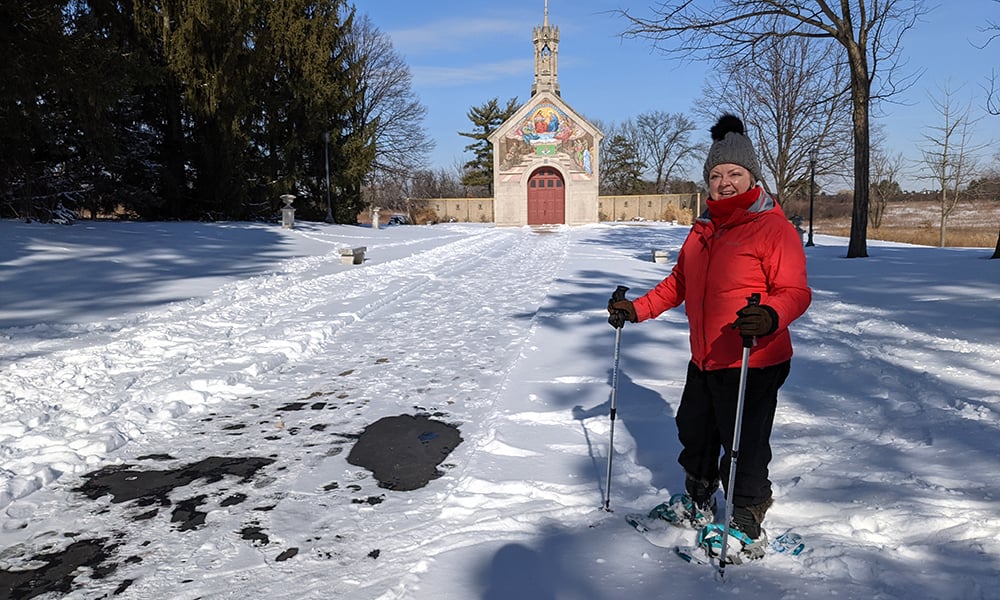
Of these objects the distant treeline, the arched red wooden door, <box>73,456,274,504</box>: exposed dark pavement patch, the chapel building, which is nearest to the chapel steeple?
the chapel building

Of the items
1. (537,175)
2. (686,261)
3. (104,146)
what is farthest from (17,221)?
(537,175)

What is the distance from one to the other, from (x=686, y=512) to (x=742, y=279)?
3.80 feet

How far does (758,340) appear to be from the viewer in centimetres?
243

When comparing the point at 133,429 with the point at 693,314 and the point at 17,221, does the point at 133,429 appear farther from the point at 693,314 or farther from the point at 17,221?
the point at 17,221

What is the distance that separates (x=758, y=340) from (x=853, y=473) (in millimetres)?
1363

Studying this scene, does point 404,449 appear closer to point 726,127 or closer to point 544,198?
point 726,127

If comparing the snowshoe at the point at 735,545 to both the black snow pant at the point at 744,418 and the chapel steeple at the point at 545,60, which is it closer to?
the black snow pant at the point at 744,418

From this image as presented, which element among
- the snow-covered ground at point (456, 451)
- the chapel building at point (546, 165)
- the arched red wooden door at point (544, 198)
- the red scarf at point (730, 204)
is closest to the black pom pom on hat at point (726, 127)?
the red scarf at point (730, 204)

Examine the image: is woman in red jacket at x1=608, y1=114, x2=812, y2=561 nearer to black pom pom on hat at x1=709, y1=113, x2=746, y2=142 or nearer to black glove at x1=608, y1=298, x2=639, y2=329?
black pom pom on hat at x1=709, y1=113, x2=746, y2=142

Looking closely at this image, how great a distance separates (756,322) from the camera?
2.15 metres

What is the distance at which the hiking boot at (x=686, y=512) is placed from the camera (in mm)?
2707

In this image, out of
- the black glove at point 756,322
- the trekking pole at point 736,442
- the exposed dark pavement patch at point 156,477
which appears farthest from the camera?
the exposed dark pavement patch at point 156,477

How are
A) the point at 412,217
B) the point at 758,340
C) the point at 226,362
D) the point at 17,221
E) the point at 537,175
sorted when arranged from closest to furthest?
the point at 758,340
the point at 226,362
the point at 17,221
the point at 537,175
the point at 412,217

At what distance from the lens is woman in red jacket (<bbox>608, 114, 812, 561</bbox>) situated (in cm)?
238
